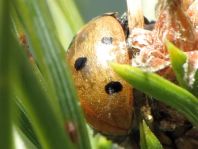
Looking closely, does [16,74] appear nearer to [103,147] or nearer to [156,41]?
[156,41]

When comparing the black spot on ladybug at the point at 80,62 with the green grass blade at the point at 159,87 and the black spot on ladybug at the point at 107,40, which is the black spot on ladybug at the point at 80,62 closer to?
the black spot on ladybug at the point at 107,40

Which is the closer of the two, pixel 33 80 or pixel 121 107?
pixel 33 80

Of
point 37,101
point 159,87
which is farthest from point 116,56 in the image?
point 37,101

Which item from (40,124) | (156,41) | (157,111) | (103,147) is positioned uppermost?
(40,124)

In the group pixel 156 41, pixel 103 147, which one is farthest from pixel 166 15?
pixel 103 147

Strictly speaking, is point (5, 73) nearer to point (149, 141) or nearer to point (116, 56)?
point (149, 141)

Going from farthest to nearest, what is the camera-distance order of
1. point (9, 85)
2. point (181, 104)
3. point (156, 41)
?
point (156, 41) → point (181, 104) → point (9, 85)

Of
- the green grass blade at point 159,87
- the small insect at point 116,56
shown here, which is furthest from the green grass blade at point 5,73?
the small insect at point 116,56

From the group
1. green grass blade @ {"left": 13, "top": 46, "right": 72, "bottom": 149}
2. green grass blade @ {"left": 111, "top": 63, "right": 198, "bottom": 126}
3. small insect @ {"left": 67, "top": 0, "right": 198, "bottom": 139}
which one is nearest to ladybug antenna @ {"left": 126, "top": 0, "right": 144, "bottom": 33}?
small insect @ {"left": 67, "top": 0, "right": 198, "bottom": 139}
